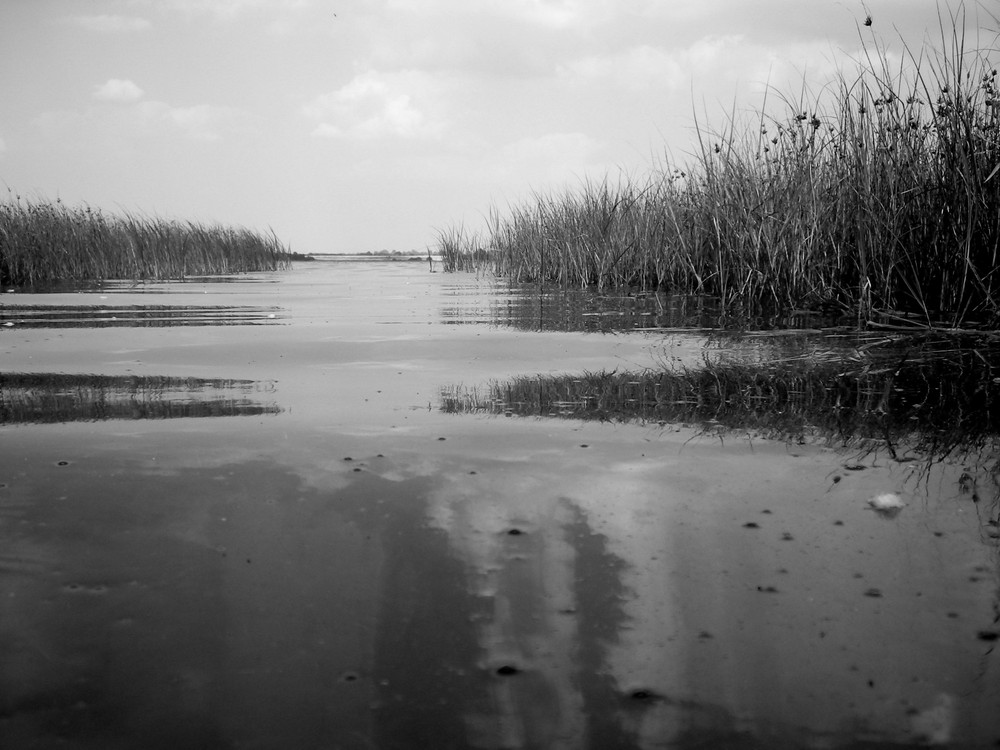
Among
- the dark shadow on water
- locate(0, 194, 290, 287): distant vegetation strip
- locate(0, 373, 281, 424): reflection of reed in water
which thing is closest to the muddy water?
locate(0, 373, 281, 424): reflection of reed in water

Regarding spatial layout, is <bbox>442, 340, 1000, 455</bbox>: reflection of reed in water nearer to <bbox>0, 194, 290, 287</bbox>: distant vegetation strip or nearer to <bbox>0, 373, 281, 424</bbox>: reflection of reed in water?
<bbox>0, 373, 281, 424</bbox>: reflection of reed in water

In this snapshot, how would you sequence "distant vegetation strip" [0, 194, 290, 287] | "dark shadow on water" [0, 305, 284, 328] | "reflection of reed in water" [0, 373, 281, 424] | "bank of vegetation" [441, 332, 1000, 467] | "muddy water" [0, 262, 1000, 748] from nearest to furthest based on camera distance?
"muddy water" [0, 262, 1000, 748], "bank of vegetation" [441, 332, 1000, 467], "reflection of reed in water" [0, 373, 281, 424], "dark shadow on water" [0, 305, 284, 328], "distant vegetation strip" [0, 194, 290, 287]

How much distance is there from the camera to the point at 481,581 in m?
1.52

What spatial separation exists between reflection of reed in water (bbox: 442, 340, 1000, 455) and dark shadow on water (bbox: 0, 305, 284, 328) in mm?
3782

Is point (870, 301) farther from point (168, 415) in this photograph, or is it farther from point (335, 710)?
point (335, 710)

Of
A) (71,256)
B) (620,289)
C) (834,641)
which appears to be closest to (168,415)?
(834,641)

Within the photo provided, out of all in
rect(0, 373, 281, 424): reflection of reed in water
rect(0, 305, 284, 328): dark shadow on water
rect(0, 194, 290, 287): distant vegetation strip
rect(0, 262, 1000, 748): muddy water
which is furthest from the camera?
rect(0, 194, 290, 287): distant vegetation strip

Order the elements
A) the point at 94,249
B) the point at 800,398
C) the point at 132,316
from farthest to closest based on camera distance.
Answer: the point at 94,249, the point at 132,316, the point at 800,398

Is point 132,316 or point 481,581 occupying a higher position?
point 132,316

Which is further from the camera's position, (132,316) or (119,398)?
(132,316)

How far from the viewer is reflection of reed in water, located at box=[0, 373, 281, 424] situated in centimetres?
299

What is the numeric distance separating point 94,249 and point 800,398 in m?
18.0

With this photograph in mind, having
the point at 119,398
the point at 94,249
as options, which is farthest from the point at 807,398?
the point at 94,249

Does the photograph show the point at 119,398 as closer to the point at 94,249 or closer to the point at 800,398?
the point at 800,398
